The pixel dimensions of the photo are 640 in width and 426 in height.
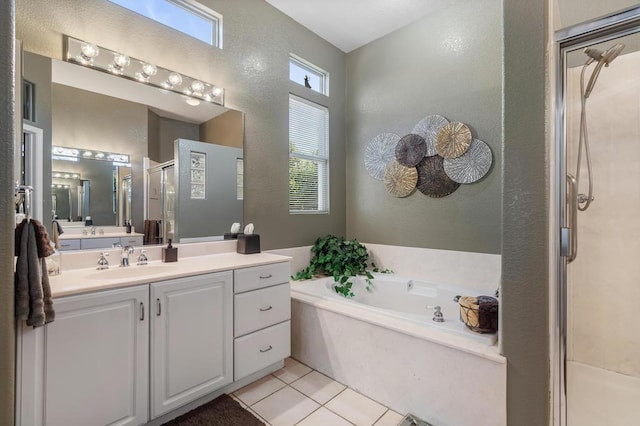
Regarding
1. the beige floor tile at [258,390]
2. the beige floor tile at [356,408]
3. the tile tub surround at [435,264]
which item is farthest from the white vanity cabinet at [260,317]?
the tile tub surround at [435,264]

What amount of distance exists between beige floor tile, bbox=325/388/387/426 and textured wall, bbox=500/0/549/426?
0.72 m

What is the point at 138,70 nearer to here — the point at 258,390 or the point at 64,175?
the point at 64,175

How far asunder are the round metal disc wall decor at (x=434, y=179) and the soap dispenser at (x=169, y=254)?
2.26 metres

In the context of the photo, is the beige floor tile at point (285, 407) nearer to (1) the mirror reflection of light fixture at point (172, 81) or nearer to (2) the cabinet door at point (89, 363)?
(2) the cabinet door at point (89, 363)

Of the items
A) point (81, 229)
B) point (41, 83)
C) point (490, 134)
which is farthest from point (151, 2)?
point (490, 134)

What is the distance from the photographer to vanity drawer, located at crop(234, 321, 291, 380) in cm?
185

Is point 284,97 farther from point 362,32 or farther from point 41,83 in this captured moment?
point 41,83

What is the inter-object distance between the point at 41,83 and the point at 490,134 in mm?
3188

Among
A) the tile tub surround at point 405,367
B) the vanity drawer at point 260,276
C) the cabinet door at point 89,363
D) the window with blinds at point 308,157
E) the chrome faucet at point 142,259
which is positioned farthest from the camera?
the window with blinds at point 308,157

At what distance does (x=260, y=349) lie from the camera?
6.44 ft

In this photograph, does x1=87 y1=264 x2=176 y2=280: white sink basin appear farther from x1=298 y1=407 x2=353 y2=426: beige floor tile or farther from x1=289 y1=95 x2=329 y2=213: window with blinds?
x1=289 y1=95 x2=329 y2=213: window with blinds

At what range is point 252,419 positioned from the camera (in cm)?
164

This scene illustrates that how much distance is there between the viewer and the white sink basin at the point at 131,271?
1.70 meters

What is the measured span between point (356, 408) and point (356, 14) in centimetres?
336
